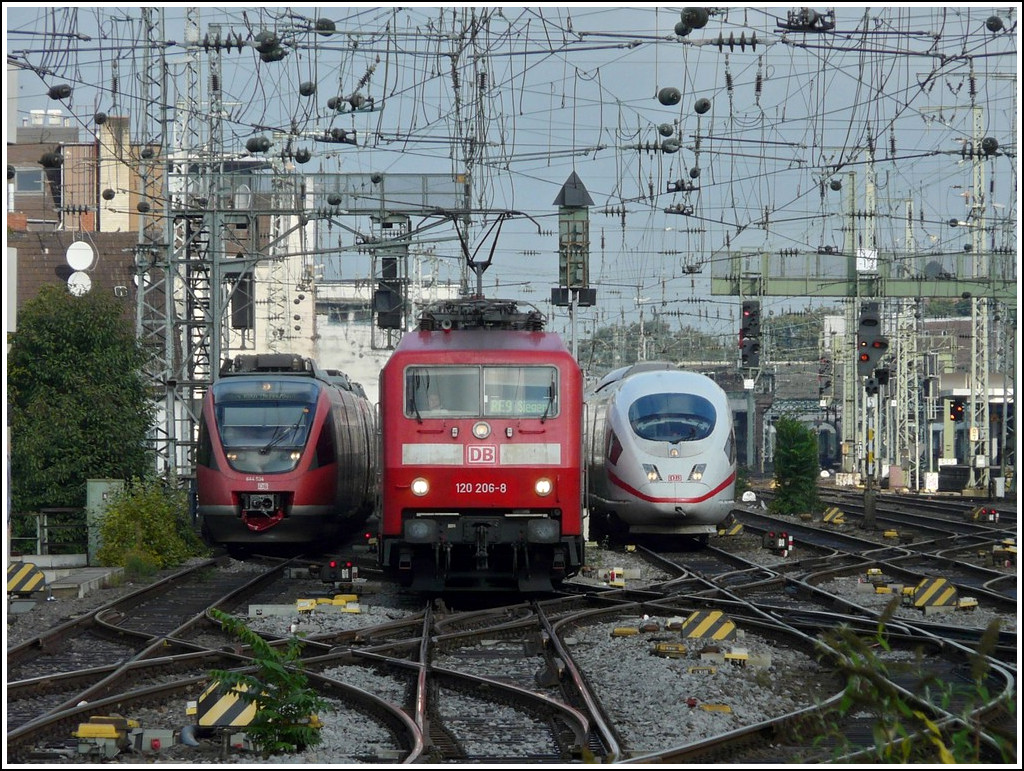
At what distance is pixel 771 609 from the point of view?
15789 millimetres

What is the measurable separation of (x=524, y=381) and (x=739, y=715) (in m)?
6.81

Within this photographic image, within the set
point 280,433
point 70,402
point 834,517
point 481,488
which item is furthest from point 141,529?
point 834,517

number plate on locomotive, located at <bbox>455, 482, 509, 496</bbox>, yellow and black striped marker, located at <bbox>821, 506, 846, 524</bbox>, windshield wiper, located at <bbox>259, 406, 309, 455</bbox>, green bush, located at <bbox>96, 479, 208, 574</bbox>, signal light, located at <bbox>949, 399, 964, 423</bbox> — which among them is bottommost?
yellow and black striped marker, located at <bbox>821, 506, 846, 524</bbox>

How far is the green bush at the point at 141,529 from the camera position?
21750 millimetres

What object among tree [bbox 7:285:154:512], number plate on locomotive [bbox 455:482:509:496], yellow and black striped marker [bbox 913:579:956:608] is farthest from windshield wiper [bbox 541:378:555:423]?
tree [bbox 7:285:154:512]

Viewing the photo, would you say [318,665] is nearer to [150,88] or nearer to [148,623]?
Answer: [148,623]

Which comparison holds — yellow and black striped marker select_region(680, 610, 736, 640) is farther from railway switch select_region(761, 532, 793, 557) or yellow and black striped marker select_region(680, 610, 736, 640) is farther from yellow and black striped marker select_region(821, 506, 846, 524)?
yellow and black striped marker select_region(821, 506, 846, 524)

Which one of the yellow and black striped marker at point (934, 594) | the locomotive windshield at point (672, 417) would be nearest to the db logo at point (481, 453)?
the yellow and black striped marker at point (934, 594)

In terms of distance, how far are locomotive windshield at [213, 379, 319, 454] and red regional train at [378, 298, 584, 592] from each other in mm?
6243

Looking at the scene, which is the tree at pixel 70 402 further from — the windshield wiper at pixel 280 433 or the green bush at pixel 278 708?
the green bush at pixel 278 708

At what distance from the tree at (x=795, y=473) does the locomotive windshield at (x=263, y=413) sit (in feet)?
49.2

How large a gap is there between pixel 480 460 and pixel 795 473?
21.2 m

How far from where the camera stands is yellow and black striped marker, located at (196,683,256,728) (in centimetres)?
916

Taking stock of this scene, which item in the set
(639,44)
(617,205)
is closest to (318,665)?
(639,44)
